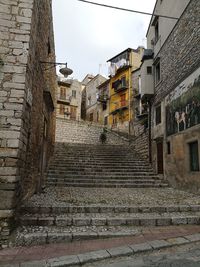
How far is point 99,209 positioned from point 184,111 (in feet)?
17.2

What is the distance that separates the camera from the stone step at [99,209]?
4.91 metres

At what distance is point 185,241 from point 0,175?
3.45 meters

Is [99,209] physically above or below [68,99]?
below

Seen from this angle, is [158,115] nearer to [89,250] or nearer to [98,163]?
[98,163]

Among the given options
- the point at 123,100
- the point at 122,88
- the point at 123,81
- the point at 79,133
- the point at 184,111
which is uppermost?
the point at 123,81

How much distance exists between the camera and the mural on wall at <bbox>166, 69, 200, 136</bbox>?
7656 millimetres

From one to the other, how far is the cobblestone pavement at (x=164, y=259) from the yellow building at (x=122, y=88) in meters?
22.5

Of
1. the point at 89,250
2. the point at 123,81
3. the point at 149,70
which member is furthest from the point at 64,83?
the point at 89,250

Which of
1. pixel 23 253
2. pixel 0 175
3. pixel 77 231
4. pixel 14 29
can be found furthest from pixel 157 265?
pixel 14 29

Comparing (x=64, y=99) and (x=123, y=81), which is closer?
(x=123, y=81)

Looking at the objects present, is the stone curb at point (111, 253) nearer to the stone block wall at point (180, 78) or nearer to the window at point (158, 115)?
the stone block wall at point (180, 78)

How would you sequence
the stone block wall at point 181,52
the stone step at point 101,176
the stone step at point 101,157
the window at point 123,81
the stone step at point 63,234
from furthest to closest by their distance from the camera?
the window at point 123,81
the stone step at point 101,157
the stone step at point 101,176
the stone block wall at point 181,52
the stone step at point 63,234

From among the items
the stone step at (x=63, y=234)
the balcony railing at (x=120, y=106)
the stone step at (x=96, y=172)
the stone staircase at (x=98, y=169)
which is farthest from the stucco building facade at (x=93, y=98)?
the stone step at (x=63, y=234)

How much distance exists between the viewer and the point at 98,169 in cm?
1038
